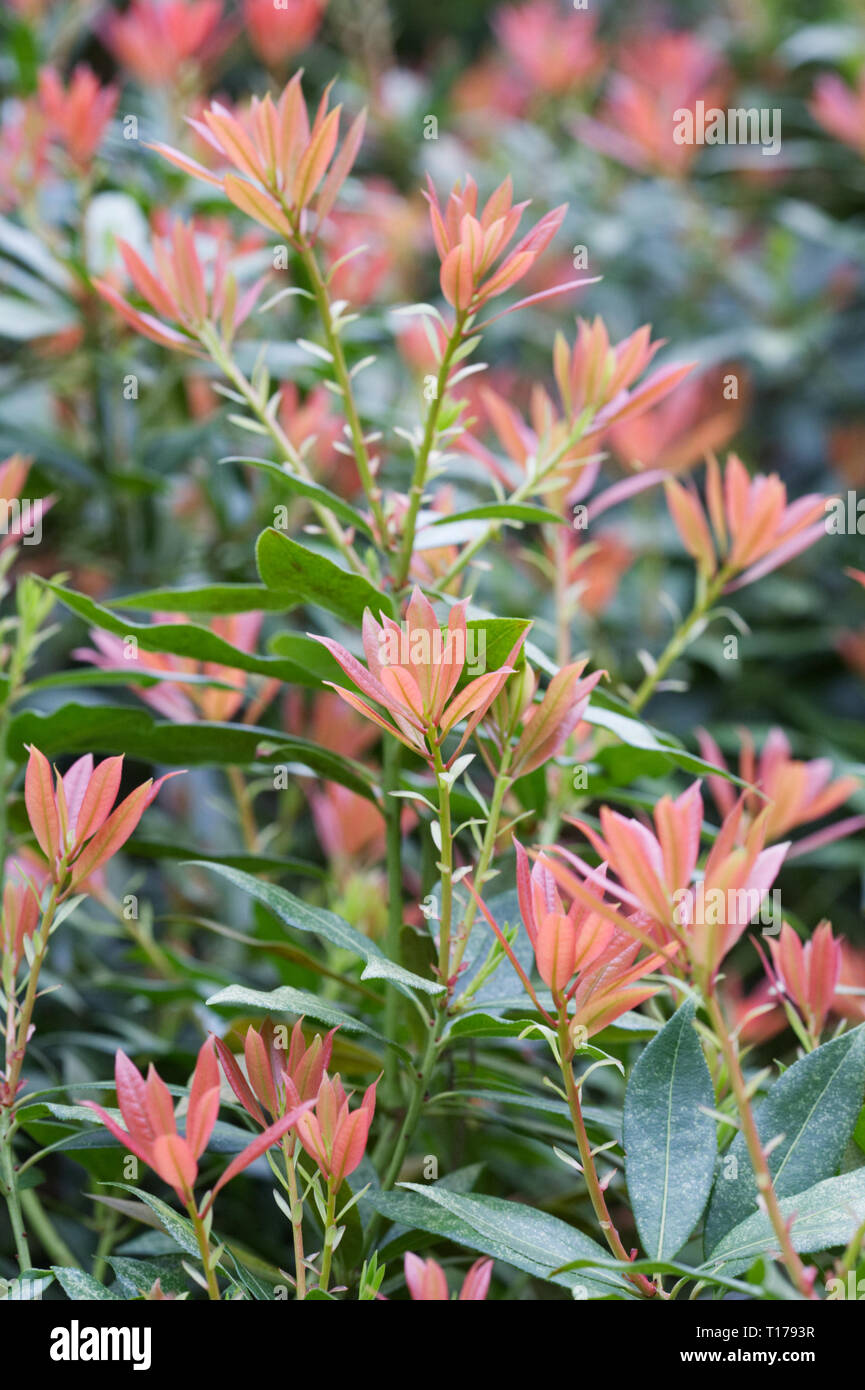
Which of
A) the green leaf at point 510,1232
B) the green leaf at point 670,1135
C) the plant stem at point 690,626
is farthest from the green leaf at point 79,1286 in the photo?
the plant stem at point 690,626

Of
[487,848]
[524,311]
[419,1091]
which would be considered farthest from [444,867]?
[524,311]

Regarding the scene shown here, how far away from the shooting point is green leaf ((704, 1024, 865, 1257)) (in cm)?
62

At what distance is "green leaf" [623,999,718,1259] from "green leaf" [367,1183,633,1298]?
1.2 inches

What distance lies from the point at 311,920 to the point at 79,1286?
207 millimetres

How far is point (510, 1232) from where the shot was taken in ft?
1.91

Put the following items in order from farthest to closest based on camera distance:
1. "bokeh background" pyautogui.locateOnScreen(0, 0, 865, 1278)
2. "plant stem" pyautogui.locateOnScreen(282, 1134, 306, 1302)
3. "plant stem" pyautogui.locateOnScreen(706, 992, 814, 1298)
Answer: "bokeh background" pyautogui.locateOnScreen(0, 0, 865, 1278), "plant stem" pyautogui.locateOnScreen(282, 1134, 306, 1302), "plant stem" pyautogui.locateOnScreen(706, 992, 814, 1298)

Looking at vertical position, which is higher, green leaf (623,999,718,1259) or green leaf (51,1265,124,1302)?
green leaf (623,999,718,1259)

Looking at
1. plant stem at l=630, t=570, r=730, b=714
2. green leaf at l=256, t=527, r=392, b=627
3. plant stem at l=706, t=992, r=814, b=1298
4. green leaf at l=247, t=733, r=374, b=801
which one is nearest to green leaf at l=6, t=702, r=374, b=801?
green leaf at l=247, t=733, r=374, b=801

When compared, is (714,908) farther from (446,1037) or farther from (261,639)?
(261,639)

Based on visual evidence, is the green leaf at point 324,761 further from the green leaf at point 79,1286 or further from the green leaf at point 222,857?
the green leaf at point 79,1286

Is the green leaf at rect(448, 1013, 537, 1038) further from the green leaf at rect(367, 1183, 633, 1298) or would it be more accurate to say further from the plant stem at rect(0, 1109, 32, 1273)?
the plant stem at rect(0, 1109, 32, 1273)

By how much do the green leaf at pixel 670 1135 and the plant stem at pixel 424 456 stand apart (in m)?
0.30

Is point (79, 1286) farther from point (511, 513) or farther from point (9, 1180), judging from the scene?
point (511, 513)
